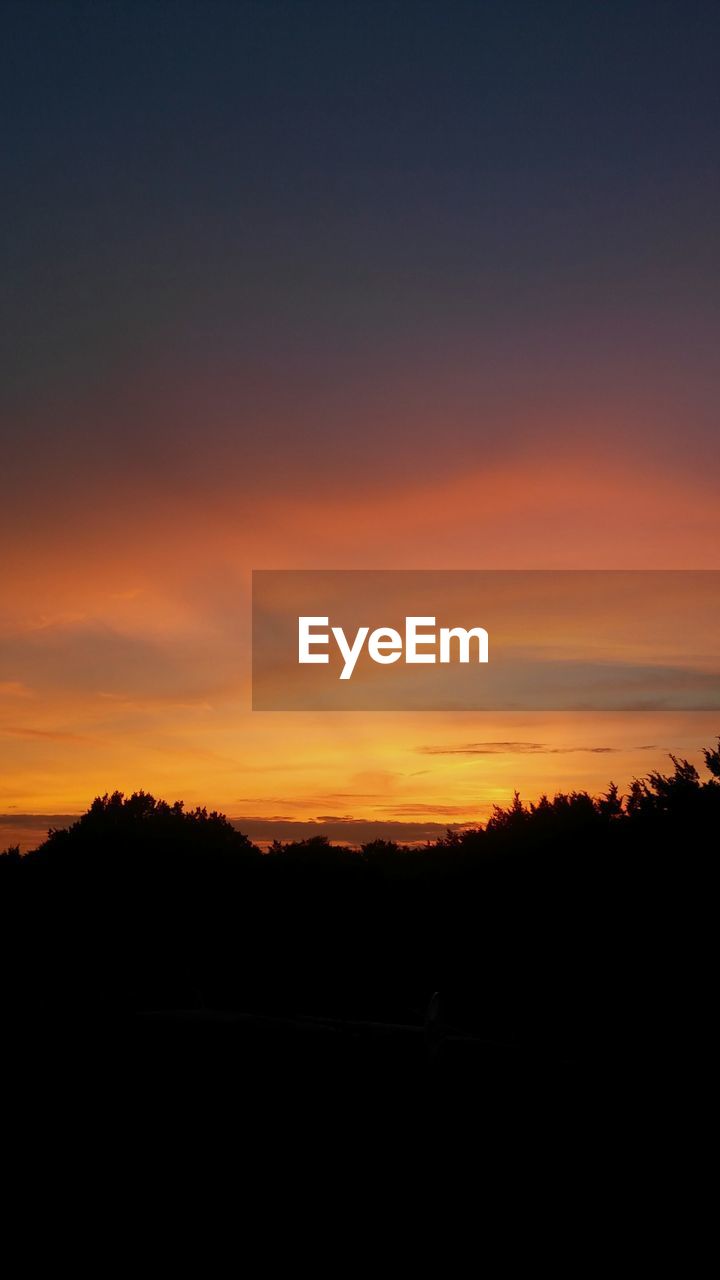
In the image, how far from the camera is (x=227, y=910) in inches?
1815

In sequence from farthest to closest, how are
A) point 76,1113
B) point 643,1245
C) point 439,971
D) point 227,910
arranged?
point 227,910 < point 439,971 < point 76,1113 < point 643,1245

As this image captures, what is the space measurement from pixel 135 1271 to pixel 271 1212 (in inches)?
59.6

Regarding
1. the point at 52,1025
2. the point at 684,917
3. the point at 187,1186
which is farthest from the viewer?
the point at 684,917

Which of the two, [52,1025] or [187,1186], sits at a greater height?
[52,1025]

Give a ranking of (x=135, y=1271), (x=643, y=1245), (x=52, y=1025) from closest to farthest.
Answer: (x=135, y=1271) < (x=643, y=1245) < (x=52, y=1025)

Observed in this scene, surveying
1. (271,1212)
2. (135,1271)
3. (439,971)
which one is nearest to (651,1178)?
(271,1212)

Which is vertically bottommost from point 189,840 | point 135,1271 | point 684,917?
point 135,1271

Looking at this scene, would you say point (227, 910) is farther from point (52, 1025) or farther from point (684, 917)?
point (52, 1025)

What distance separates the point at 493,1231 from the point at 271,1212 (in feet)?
6.16

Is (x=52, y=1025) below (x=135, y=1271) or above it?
above

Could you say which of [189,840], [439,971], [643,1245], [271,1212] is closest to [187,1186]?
[271,1212]

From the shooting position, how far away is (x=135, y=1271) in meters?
7.54

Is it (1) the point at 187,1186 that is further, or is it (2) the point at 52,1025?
(2) the point at 52,1025

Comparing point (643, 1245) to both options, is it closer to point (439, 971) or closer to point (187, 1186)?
point (187, 1186)
